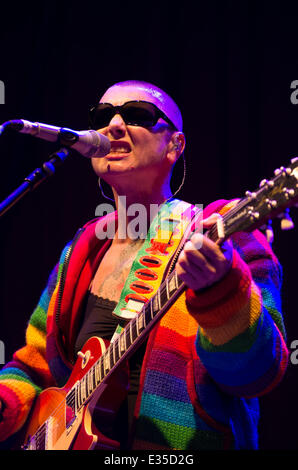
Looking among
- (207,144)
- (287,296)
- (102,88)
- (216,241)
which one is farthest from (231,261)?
(102,88)

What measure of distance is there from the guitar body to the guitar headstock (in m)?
0.71

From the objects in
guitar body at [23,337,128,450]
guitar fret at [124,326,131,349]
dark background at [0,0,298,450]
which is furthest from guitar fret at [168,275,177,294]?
dark background at [0,0,298,450]

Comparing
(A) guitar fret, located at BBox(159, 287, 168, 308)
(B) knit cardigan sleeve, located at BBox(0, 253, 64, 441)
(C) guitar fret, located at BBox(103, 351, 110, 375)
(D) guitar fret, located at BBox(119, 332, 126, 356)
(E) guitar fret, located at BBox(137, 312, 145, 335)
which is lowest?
(B) knit cardigan sleeve, located at BBox(0, 253, 64, 441)

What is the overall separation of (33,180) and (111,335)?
2.35 feet

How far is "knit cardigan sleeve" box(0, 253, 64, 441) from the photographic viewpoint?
216 centimetres

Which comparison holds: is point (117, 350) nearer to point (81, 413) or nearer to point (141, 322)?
point (141, 322)

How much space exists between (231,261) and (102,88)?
7.94ft

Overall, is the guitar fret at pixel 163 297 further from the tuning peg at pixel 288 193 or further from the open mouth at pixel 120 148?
the open mouth at pixel 120 148

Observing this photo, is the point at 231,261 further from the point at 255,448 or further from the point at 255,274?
the point at 255,448

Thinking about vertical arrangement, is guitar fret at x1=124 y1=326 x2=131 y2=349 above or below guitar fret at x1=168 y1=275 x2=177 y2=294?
below

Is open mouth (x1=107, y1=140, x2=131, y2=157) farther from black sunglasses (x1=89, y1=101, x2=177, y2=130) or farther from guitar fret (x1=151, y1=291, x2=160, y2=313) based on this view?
guitar fret (x1=151, y1=291, x2=160, y2=313)

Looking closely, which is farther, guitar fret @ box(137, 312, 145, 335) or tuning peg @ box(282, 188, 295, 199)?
guitar fret @ box(137, 312, 145, 335)

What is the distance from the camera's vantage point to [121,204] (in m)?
2.37
